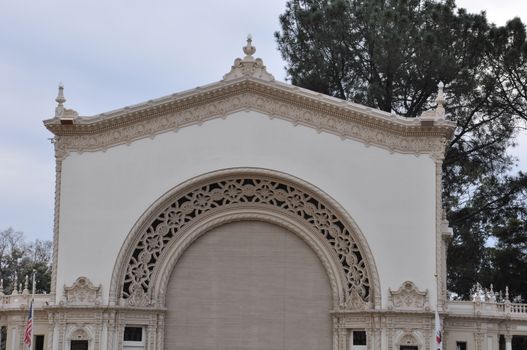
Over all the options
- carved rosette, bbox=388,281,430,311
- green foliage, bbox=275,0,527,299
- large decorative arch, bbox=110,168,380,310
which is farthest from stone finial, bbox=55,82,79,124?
green foliage, bbox=275,0,527,299

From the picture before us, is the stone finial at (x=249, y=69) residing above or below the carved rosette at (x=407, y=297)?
above

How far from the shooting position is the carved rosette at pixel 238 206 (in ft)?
106

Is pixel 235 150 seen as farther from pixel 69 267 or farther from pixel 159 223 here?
pixel 69 267

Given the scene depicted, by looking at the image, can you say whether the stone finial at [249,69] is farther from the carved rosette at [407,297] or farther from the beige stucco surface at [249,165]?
the carved rosette at [407,297]

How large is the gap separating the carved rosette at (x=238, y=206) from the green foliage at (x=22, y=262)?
970 inches

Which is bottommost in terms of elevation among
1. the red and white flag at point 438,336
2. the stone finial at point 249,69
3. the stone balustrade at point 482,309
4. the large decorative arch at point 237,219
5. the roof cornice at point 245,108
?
the red and white flag at point 438,336

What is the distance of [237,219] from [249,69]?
15.6ft

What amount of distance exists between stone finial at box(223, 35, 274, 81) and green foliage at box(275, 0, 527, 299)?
1415 cm

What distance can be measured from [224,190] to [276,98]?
3345 mm

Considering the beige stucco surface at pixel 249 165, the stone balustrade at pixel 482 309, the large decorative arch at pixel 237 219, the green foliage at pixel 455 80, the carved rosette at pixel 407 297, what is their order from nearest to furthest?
1. the carved rosette at pixel 407 297
2. the beige stucco surface at pixel 249 165
3. the large decorative arch at pixel 237 219
4. the stone balustrade at pixel 482 309
5. the green foliage at pixel 455 80

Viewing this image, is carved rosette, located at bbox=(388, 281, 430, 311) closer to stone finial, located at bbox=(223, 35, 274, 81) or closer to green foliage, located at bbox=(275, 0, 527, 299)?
stone finial, located at bbox=(223, 35, 274, 81)

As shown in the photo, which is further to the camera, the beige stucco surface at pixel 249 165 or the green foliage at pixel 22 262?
the green foliage at pixel 22 262

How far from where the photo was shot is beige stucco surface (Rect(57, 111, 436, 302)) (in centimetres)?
3177

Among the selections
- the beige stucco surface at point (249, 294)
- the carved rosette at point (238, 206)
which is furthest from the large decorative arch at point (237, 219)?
the beige stucco surface at point (249, 294)
